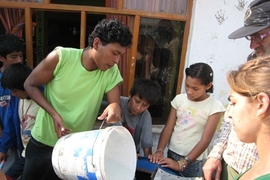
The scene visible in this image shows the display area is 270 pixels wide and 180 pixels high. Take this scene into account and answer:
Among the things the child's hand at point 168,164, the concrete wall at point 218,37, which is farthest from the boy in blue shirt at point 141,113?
the concrete wall at point 218,37

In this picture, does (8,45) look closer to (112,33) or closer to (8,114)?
(8,114)

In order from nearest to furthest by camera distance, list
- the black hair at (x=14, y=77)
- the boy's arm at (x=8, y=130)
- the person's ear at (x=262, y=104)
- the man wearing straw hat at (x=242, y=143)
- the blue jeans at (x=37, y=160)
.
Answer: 1. the person's ear at (x=262, y=104)
2. the man wearing straw hat at (x=242, y=143)
3. the blue jeans at (x=37, y=160)
4. the black hair at (x=14, y=77)
5. the boy's arm at (x=8, y=130)

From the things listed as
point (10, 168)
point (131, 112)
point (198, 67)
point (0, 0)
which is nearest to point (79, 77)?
point (131, 112)

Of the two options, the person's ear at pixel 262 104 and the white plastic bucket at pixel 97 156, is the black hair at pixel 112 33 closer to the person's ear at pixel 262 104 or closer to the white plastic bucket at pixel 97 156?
the white plastic bucket at pixel 97 156

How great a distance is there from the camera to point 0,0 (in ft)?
7.98

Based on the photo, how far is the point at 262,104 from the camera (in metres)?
0.81

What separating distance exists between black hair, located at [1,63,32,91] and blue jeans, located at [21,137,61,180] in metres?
0.44

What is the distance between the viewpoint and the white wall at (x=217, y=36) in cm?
263

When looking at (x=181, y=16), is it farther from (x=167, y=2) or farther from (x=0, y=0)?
(x=0, y=0)

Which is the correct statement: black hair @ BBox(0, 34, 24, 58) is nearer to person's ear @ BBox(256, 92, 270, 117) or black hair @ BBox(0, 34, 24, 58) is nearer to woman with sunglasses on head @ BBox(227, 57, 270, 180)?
woman with sunglasses on head @ BBox(227, 57, 270, 180)

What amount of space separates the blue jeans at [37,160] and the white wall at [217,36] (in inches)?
67.6

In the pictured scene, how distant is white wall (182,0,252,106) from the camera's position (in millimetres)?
2627

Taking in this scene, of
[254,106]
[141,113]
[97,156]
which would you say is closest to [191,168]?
[141,113]

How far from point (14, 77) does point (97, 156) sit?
3.52 feet
